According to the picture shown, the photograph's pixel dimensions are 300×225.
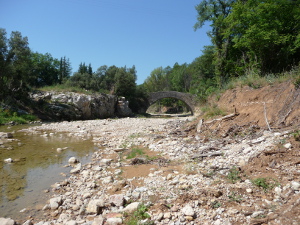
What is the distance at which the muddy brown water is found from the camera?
420 centimetres

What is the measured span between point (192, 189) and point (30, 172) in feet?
16.6

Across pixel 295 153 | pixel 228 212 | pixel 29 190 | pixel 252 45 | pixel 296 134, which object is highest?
pixel 252 45

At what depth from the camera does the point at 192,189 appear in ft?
12.9

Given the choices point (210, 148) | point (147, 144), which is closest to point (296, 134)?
point (210, 148)

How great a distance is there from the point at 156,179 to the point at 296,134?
3.56 m

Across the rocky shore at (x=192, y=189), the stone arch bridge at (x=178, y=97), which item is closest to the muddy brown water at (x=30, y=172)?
the rocky shore at (x=192, y=189)

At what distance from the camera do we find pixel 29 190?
486 cm

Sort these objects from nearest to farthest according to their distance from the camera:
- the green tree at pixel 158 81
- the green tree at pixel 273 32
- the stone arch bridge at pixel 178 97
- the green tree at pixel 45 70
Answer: the green tree at pixel 273 32 < the green tree at pixel 45 70 < the stone arch bridge at pixel 178 97 < the green tree at pixel 158 81

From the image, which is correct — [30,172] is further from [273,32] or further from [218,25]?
[218,25]

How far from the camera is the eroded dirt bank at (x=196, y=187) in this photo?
3.03m

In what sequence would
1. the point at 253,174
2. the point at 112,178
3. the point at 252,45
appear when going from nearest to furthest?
the point at 253,174
the point at 112,178
the point at 252,45

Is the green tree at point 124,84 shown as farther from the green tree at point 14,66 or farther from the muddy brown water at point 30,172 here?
the muddy brown water at point 30,172

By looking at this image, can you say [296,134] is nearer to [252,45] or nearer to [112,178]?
[112,178]

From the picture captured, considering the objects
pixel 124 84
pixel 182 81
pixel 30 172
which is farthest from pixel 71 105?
pixel 182 81
